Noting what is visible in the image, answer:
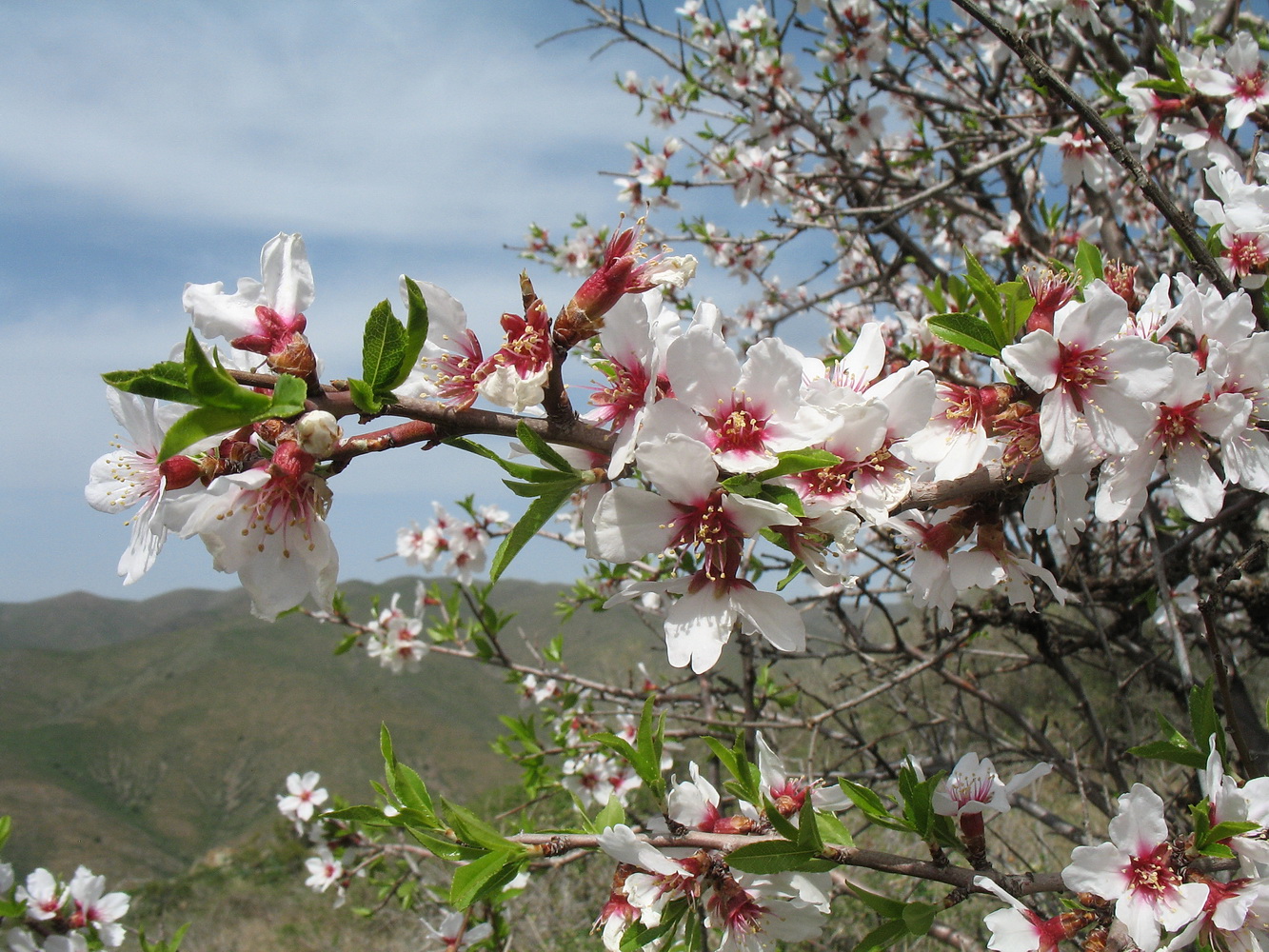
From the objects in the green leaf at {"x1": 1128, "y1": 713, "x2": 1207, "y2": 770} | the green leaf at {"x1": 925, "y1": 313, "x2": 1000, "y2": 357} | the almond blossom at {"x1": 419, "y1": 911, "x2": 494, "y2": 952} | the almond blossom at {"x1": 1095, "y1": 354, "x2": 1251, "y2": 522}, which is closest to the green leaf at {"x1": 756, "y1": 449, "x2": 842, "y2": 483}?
the green leaf at {"x1": 925, "y1": 313, "x2": 1000, "y2": 357}

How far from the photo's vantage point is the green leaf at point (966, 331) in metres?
1.18

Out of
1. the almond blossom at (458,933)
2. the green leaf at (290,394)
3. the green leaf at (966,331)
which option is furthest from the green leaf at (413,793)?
the almond blossom at (458,933)

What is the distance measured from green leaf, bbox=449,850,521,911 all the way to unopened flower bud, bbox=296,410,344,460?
2.37ft

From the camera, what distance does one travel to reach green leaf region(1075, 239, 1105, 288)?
1.38 meters

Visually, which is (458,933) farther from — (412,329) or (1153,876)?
(412,329)

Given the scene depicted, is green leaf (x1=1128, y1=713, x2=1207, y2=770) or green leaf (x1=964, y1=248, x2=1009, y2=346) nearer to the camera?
green leaf (x1=964, y1=248, x2=1009, y2=346)

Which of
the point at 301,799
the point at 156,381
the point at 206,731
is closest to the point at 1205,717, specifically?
the point at 156,381

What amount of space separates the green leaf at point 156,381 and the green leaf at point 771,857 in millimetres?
993

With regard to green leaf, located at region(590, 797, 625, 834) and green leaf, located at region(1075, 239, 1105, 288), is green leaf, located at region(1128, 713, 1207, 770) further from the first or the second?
green leaf, located at region(590, 797, 625, 834)

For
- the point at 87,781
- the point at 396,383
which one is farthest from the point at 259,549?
the point at 87,781

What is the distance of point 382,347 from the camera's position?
0.96 m

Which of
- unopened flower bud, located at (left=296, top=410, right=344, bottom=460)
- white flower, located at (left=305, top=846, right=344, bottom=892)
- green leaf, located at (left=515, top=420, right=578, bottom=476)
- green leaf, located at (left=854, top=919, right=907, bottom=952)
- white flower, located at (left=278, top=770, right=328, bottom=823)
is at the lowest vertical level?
white flower, located at (left=305, top=846, right=344, bottom=892)

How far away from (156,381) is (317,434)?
0.62ft

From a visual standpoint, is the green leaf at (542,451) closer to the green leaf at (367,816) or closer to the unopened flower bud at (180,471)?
the unopened flower bud at (180,471)
